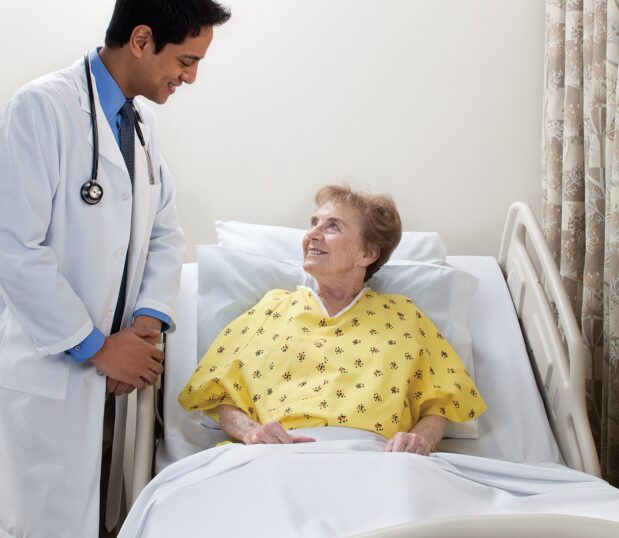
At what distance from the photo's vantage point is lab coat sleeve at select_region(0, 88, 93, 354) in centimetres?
189

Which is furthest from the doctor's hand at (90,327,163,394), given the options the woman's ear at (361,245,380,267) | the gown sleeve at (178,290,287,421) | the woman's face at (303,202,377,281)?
the woman's ear at (361,245,380,267)

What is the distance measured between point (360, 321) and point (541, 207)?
112 cm

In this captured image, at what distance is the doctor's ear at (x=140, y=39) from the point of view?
1932 mm

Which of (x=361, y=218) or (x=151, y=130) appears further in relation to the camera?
(x=361, y=218)

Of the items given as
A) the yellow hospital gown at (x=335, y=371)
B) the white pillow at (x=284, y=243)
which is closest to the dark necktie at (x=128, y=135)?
the yellow hospital gown at (x=335, y=371)

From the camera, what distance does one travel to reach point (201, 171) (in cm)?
325

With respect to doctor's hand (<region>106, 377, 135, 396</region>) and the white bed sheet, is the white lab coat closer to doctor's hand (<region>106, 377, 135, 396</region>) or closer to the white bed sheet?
doctor's hand (<region>106, 377, 135, 396</region>)

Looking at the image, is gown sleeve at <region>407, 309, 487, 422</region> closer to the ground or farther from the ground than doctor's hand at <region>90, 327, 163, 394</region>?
closer to the ground

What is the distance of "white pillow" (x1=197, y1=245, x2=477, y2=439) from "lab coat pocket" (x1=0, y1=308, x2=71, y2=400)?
0.56m

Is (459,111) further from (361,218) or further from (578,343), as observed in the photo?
(578,343)

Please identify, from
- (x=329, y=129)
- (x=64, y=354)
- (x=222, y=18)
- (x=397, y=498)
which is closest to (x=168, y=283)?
(x=64, y=354)

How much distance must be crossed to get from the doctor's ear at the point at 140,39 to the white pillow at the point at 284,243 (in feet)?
3.07

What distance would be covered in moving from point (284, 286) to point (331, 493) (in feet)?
3.37

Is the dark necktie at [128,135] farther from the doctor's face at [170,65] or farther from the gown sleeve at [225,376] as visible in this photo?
the gown sleeve at [225,376]
